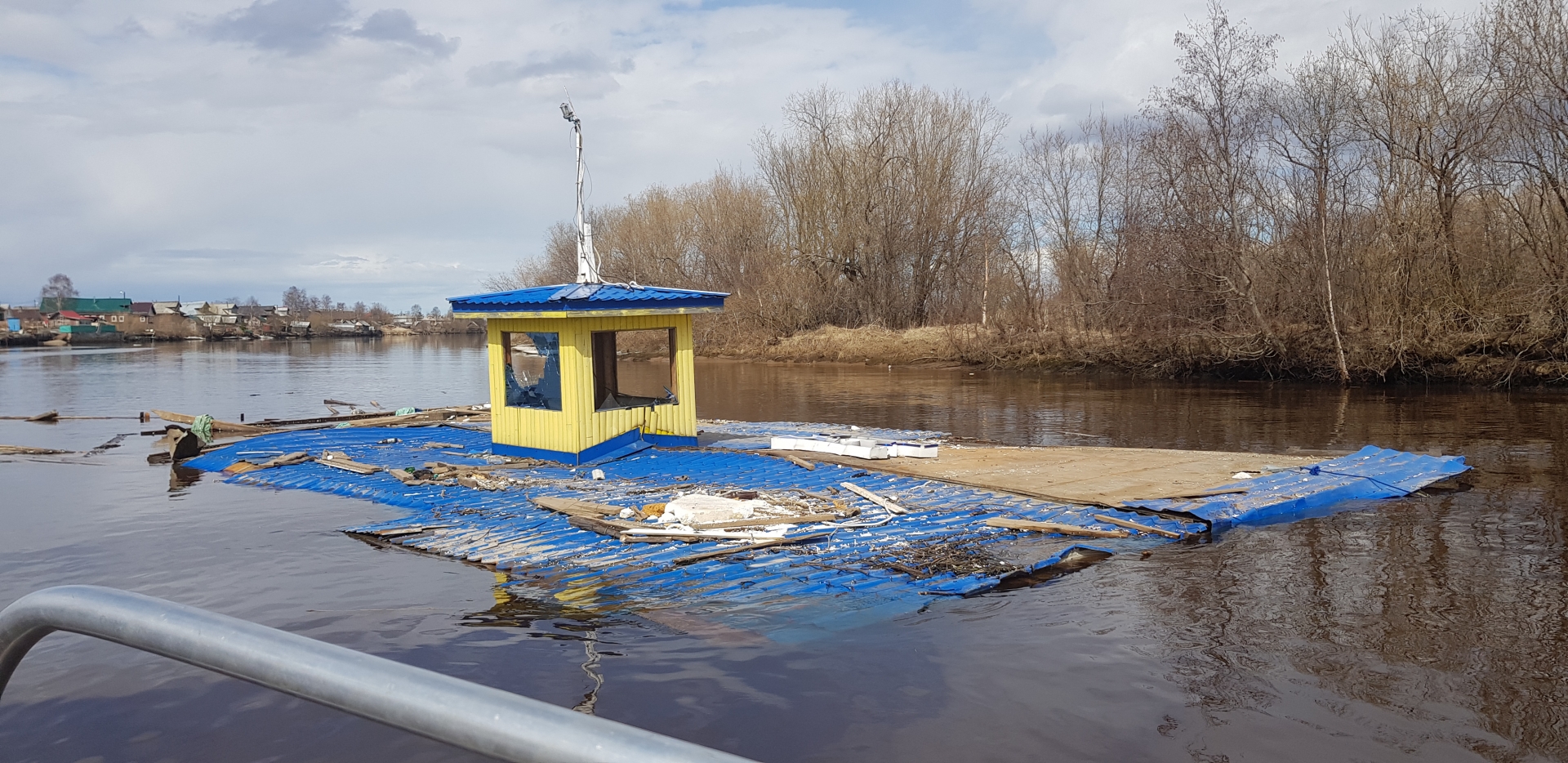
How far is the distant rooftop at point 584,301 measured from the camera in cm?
1267

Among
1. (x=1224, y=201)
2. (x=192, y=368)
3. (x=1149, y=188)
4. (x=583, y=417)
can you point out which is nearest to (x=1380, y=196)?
(x=1224, y=201)

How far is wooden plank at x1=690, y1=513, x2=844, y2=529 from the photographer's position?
970cm

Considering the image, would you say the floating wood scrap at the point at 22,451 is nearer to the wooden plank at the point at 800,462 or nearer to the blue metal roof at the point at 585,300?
the blue metal roof at the point at 585,300

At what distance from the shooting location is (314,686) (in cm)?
125

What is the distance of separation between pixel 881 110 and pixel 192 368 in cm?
3772

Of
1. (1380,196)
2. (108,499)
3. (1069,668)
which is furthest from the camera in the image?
(1380,196)

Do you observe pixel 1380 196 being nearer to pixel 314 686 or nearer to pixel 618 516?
pixel 618 516

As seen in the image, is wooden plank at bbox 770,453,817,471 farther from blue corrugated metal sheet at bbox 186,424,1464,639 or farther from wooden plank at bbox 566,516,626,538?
wooden plank at bbox 566,516,626,538

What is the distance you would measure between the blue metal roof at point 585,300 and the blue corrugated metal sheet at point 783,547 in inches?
82.1

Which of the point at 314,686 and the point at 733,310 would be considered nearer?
the point at 314,686

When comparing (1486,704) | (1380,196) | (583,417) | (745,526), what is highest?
(1380,196)

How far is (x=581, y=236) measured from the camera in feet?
48.4

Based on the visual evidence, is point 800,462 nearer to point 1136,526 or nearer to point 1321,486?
point 1136,526

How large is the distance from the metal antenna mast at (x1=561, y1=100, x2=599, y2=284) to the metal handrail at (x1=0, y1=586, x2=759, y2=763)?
42.5 feet
